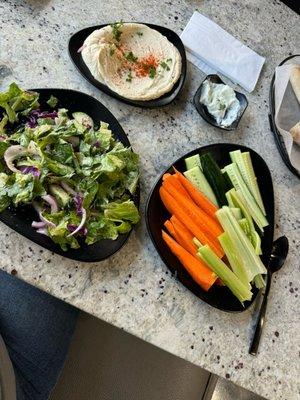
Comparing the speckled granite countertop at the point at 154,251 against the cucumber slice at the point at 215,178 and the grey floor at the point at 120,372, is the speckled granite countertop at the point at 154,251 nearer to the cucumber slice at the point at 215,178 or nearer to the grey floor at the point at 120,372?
the cucumber slice at the point at 215,178

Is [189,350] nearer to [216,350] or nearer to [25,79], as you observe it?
[216,350]

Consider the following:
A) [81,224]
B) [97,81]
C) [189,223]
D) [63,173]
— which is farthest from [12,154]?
[189,223]

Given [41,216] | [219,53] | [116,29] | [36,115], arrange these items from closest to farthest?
[41,216] → [36,115] → [116,29] → [219,53]

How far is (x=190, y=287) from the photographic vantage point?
127 cm

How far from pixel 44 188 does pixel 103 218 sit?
0.16 m

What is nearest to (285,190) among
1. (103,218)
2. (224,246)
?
(224,246)

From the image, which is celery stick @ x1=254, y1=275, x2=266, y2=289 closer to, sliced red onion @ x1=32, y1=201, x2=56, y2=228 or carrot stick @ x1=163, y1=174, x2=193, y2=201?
carrot stick @ x1=163, y1=174, x2=193, y2=201

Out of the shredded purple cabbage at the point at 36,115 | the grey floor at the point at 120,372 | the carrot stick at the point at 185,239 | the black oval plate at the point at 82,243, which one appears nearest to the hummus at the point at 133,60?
the black oval plate at the point at 82,243

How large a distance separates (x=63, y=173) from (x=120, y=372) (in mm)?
636

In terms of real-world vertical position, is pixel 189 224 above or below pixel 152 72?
below

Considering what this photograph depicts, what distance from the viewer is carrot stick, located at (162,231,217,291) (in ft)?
4.17

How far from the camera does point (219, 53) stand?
66.9 inches

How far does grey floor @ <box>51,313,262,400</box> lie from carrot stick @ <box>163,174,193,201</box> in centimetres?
47

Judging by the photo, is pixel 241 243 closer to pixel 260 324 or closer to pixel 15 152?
pixel 260 324
